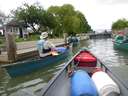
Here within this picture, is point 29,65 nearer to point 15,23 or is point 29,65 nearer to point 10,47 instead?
point 10,47

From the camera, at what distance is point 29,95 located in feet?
33.8

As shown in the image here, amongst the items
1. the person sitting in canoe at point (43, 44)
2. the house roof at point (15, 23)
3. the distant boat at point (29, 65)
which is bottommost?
the distant boat at point (29, 65)

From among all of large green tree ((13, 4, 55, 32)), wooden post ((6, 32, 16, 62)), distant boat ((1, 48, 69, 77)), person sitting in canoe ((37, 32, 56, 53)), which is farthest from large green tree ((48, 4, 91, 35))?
person sitting in canoe ((37, 32, 56, 53))

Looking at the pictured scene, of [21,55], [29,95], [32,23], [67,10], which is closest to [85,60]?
[29,95]

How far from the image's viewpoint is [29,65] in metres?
14.8

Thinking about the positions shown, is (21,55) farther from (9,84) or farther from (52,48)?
(9,84)

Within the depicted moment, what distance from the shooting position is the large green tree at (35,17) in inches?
2510

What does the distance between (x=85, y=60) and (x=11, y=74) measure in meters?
4.02

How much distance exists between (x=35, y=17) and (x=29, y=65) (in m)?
49.9

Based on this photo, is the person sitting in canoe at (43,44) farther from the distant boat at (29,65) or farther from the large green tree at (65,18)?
the large green tree at (65,18)

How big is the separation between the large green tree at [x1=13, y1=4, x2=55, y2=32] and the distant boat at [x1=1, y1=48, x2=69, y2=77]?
4528cm

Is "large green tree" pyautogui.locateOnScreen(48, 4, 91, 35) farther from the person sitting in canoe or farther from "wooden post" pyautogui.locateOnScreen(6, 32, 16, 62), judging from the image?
the person sitting in canoe

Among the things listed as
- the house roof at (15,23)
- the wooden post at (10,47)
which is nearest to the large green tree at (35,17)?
the house roof at (15,23)

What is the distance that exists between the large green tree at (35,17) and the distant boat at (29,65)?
4528 centimetres
